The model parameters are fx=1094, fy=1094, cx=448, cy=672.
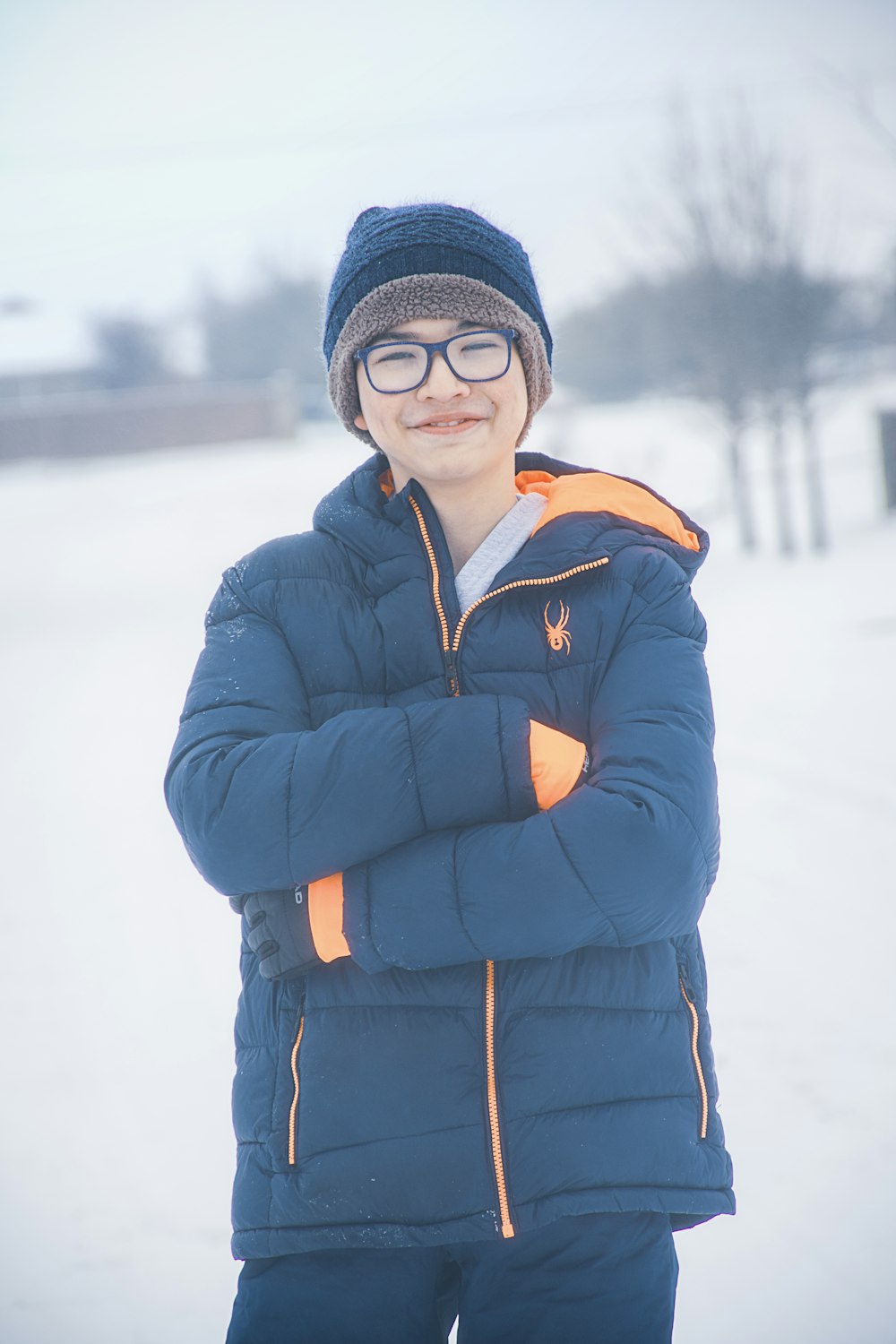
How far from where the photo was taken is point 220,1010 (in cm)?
292

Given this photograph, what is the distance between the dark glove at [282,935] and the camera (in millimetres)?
1226

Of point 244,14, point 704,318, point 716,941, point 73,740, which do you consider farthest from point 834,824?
point 244,14

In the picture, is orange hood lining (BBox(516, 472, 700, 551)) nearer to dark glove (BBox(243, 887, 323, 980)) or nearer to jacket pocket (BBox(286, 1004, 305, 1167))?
dark glove (BBox(243, 887, 323, 980))

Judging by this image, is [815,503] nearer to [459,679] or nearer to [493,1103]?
[459,679]

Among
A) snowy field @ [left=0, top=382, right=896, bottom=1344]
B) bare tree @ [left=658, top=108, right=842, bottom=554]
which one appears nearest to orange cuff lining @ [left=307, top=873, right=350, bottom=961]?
snowy field @ [left=0, top=382, right=896, bottom=1344]

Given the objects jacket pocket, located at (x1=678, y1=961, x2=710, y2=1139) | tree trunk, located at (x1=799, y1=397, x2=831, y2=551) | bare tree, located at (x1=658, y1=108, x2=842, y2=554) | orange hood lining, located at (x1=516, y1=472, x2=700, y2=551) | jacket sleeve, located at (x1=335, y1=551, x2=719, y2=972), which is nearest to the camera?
jacket sleeve, located at (x1=335, y1=551, x2=719, y2=972)

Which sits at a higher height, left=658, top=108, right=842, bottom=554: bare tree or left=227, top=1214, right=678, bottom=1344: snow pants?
left=658, top=108, right=842, bottom=554: bare tree

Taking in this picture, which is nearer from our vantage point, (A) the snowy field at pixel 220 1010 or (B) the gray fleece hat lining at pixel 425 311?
(B) the gray fleece hat lining at pixel 425 311

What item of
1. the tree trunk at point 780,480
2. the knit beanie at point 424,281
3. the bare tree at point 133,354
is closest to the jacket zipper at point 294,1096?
the knit beanie at point 424,281

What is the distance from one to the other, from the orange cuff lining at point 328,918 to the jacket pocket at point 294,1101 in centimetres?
12

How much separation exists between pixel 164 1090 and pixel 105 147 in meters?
16.4

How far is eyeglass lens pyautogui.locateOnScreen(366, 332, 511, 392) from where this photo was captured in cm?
133

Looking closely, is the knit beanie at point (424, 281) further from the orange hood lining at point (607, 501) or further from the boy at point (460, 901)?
the orange hood lining at point (607, 501)

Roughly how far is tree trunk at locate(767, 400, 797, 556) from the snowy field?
3.66 meters
